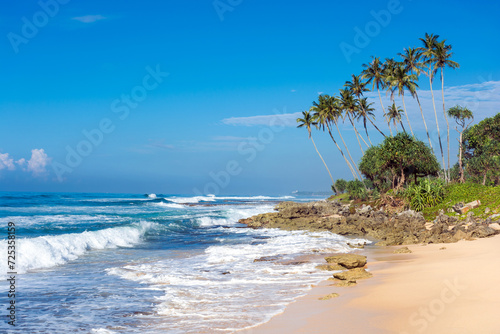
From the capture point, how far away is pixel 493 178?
52750 mm

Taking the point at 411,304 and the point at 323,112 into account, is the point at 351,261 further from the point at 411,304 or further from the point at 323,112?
the point at 323,112

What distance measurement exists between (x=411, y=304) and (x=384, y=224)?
20664 mm

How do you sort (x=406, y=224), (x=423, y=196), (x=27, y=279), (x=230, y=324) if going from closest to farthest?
(x=230, y=324)
(x=27, y=279)
(x=406, y=224)
(x=423, y=196)

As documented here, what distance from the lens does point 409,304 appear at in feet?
23.6

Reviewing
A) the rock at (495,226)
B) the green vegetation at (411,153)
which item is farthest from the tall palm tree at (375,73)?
the rock at (495,226)

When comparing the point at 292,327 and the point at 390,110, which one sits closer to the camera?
the point at 292,327

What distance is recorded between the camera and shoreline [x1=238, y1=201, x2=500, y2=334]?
5902 mm

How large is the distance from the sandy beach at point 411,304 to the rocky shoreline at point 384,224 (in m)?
7.12

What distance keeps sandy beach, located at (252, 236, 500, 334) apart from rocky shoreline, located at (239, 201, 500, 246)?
23.4ft

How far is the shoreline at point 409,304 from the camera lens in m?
5.90

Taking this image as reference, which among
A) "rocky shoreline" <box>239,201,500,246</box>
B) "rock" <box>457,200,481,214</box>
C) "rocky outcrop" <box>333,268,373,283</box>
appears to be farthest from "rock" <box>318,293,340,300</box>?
"rock" <box>457,200,481,214</box>

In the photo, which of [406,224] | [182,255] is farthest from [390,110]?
[182,255]

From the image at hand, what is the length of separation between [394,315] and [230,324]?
308cm

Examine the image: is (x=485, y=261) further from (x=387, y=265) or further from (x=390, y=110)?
(x=390, y=110)
